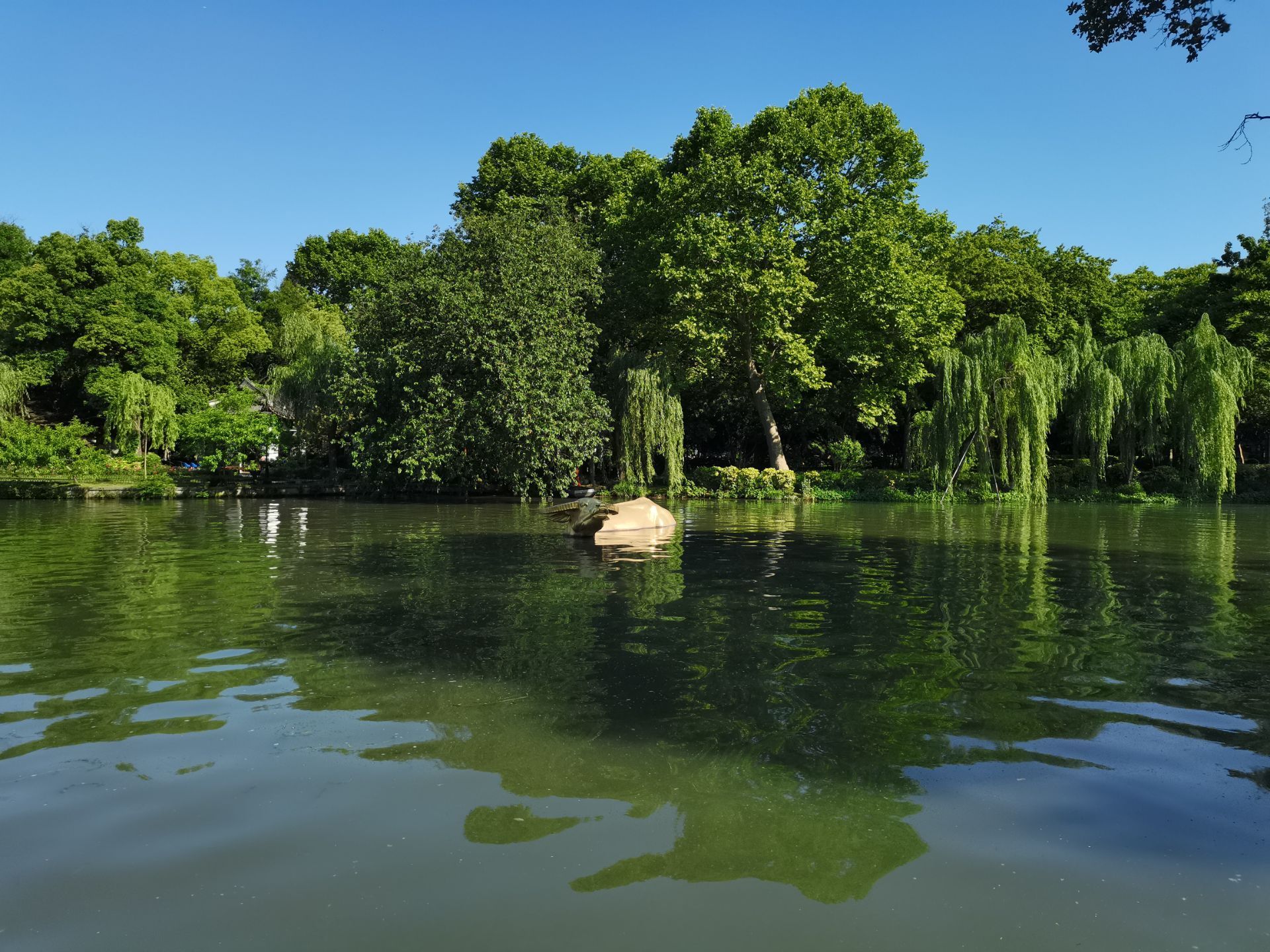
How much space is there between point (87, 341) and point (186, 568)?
4031cm

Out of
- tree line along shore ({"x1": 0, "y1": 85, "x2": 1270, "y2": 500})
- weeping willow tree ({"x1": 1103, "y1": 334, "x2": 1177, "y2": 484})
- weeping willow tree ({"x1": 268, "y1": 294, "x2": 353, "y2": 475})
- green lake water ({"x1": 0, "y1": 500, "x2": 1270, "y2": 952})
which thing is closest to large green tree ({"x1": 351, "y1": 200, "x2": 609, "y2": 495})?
tree line along shore ({"x1": 0, "y1": 85, "x2": 1270, "y2": 500})

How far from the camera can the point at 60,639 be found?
7.47 metres

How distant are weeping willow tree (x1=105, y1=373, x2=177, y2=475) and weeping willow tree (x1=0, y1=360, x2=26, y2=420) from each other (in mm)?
3860

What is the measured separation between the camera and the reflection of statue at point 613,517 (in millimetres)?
17141

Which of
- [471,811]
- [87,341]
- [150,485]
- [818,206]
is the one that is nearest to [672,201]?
[818,206]

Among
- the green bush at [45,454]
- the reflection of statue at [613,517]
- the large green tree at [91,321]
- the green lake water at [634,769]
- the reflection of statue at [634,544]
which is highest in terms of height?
the large green tree at [91,321]

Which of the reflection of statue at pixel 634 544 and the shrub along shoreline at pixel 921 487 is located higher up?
the shrub along shoreline at pixel 921 487

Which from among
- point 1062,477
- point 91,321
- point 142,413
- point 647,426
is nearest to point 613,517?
point 647,426

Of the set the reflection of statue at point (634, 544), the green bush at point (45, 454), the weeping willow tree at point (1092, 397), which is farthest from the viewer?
the green bush at point (45, 454)

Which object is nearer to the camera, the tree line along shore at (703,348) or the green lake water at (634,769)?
the green lake water at (634,769)

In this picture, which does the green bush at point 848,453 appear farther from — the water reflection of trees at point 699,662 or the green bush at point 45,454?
the green bush at point 45,454

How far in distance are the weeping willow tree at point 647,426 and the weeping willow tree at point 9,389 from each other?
27.5 meters

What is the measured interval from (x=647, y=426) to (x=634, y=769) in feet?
101

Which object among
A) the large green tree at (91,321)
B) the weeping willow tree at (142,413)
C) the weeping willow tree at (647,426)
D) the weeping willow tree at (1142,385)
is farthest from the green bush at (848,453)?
the large green tree at (91,321)
